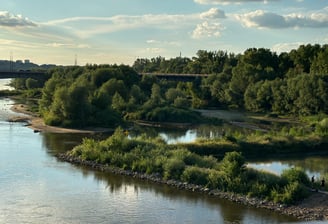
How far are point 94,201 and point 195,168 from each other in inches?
369

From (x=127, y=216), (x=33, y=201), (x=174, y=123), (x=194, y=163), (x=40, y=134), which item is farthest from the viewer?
(x=174, y=123)

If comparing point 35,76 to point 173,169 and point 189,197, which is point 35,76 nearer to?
point 173,169

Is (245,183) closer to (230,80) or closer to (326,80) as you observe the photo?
(326,80)

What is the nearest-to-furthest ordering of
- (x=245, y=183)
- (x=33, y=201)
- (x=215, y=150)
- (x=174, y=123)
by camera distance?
1. (x=33, y=201)
2. (x=245, y=183)
3. (x=215, y=150)
4. (x=174, y=123)

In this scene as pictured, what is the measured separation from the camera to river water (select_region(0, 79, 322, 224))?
105 feet

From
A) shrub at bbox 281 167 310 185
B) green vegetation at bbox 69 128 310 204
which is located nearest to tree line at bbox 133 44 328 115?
green vegetation at bbox 69 128 310 204

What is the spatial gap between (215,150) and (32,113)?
52.9 meters

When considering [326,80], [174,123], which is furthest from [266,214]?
[326,80]

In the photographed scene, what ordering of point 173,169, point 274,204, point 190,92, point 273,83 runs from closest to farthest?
point 274,204, point 173,169, point 273,83, point 190,92

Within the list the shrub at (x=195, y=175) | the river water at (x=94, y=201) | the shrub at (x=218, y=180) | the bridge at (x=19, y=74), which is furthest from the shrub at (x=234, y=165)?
the bridge at (x=19, y=74)

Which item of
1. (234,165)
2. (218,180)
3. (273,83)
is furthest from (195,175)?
(273,83)

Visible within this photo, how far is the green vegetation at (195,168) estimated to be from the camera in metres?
36.3

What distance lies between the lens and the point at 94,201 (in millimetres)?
35688

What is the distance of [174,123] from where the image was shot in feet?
301
